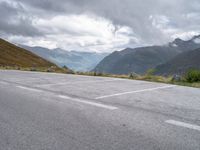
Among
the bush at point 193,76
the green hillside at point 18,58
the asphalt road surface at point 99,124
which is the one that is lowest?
the asphalt road surface at point 99,124

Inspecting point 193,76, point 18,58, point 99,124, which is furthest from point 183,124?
point 18,58

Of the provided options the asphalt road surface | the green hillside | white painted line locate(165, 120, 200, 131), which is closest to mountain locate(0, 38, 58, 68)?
the green hillside

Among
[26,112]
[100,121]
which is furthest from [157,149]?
[26,112]

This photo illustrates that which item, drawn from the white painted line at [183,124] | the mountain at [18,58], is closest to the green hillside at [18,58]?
the mountain at [18,58]

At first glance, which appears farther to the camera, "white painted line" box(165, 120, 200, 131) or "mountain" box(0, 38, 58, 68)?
"mountain" box(0, 38, 58, 68)

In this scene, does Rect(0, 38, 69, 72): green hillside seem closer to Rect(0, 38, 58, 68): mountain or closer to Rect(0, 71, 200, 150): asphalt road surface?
Rect(0, 38, 58, 68): mountain

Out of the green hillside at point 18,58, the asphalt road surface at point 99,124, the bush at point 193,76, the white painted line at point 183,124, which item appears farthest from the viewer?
the green hillside at point 18,58

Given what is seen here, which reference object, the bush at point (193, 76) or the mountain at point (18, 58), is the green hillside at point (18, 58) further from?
the bush at point (193, 76)

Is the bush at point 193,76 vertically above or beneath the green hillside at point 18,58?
beneath

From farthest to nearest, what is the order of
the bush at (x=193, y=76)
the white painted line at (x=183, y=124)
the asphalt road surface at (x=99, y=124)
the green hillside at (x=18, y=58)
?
the green hillside at (x=18, y=58)
the bush at (x=193, y=76)
the white painted line at (x=183, y=124)
the asphalt road surface at (x=99, y=124)

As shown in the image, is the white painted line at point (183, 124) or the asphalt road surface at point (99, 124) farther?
the white painted line at point (183, 124)

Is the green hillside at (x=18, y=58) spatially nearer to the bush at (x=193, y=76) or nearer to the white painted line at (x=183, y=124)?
the bush at (x=193, y=76)

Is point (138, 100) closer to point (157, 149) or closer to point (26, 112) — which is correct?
point (26, 112)

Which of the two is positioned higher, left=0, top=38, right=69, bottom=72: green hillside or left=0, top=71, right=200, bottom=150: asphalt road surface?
left=0, top=38, right=69, bottom=72: green hillside
